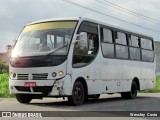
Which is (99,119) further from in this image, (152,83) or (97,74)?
(152,83)

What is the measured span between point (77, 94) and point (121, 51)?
5.31 m

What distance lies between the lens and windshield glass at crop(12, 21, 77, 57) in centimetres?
1586

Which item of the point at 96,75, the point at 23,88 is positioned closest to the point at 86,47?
the point at 96,75

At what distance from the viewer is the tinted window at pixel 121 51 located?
2048 cm

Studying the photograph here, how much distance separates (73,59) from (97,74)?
91.5 inches

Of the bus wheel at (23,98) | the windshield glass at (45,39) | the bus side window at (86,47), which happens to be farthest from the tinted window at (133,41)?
the bus wheel at (23,98)

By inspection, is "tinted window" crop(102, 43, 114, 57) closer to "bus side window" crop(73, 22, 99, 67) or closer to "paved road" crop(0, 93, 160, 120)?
"bus side window" crop(73, 22, 99, 67)

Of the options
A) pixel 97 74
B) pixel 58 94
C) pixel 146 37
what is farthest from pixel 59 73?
pixel 146 37

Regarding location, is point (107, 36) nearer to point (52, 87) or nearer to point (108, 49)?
point (108, 49)

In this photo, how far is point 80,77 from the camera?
16422 mm

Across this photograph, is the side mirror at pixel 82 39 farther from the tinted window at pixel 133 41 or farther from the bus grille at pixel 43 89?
the tinted window at pixel 133 41

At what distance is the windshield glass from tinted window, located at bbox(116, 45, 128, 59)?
4401 mm

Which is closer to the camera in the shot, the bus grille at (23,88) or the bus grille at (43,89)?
the bus grille at (43,89)

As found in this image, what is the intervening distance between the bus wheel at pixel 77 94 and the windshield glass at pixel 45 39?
128cm
